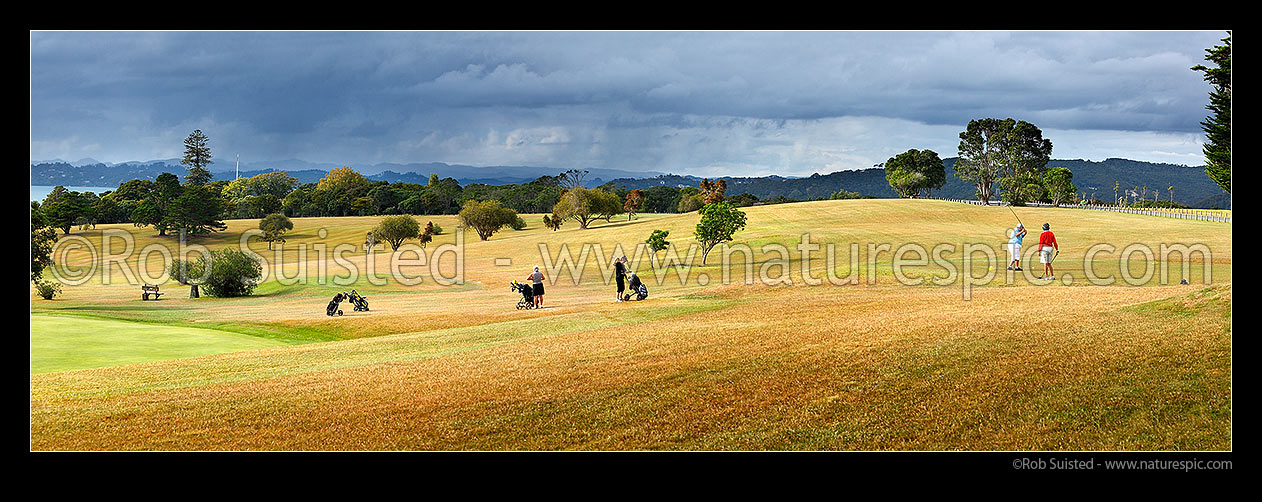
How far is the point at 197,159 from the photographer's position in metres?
150

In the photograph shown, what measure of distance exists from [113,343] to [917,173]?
448 ft

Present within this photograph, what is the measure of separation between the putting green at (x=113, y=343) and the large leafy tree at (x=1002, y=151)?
113 m

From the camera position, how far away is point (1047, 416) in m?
11.3

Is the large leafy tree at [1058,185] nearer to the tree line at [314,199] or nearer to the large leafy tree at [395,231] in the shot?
the tree line at [314,199]

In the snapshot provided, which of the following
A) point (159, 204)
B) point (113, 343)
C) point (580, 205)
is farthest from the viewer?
point (580, 205)

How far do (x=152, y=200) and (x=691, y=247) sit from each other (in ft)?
261

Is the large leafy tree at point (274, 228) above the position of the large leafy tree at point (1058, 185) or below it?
below

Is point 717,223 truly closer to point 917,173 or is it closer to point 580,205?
point 580,205

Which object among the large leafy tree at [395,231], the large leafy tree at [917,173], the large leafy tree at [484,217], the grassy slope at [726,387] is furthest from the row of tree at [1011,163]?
Answer: the grassy slope at [726,387]

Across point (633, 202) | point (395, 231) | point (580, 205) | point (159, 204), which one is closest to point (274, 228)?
point (159, 204)

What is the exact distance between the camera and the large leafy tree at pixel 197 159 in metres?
144

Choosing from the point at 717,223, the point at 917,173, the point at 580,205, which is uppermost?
the point at 917,173
